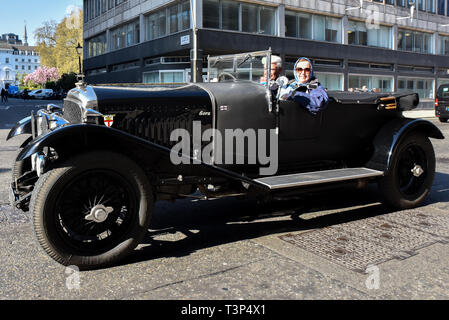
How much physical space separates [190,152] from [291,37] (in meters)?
26.9

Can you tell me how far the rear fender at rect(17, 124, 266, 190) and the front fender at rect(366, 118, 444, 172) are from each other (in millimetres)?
1775

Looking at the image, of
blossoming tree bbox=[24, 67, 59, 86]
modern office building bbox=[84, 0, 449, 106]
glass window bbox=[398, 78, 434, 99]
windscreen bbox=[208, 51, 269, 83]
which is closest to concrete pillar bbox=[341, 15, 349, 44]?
modern office building bbox=[84, 0, 449, 106]

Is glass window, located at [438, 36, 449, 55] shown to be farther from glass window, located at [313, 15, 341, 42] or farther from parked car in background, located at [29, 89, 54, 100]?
parked car in background, located at [29, 89, 54, 100]

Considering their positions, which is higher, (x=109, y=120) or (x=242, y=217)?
(x=109, y=120)

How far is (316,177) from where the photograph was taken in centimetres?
446

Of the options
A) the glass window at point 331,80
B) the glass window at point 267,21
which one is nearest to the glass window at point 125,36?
the glass window at point 267,21

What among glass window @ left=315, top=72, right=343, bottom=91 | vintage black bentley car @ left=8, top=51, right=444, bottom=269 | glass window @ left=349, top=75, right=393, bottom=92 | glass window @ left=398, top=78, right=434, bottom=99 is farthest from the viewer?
glass window @ left=398, top=78, right=434, bottom=99

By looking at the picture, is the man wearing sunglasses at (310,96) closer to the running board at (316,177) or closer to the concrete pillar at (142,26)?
the running board at (316,177)

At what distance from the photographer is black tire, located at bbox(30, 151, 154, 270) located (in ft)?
10.3

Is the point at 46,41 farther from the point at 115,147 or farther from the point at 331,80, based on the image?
the point at 115,147

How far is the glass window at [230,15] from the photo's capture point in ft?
85.9

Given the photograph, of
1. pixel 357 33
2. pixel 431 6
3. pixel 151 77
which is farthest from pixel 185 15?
pixel 431 6
